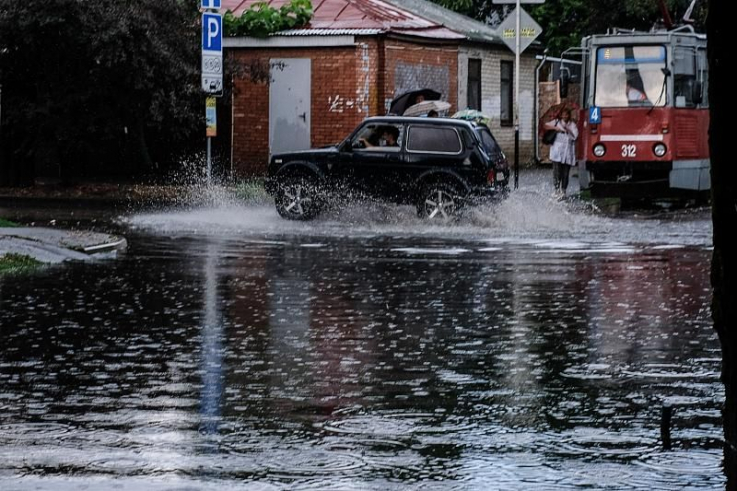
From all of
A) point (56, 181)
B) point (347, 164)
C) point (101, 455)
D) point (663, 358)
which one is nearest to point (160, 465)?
point (101, 455)

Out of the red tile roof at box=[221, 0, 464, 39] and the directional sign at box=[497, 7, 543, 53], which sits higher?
the red tile roof at box=[221, 0, 464, 39]

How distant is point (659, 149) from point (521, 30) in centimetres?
344

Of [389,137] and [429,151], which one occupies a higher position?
[389,137]

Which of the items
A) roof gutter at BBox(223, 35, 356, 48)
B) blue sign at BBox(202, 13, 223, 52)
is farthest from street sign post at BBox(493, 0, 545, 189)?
roof gutter at BBox(223, 35, 356, 48)

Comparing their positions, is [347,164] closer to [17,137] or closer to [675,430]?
[17,137]

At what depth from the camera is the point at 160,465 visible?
273 inches

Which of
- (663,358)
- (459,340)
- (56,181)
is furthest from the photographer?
(56,181)

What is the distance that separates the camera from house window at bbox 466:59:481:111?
41344mm

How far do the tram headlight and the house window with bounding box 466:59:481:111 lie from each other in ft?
43.6

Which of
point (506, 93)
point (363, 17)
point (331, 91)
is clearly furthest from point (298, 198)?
point (506, 93)

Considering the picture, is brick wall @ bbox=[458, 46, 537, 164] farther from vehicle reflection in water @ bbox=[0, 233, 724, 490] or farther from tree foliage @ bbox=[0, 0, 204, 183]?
vehicle reflection in water @ bbox=[0, 233, 724, 490]

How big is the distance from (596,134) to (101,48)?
29.6 feet

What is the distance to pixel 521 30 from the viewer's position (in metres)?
29.6

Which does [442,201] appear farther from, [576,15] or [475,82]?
[576,15]
